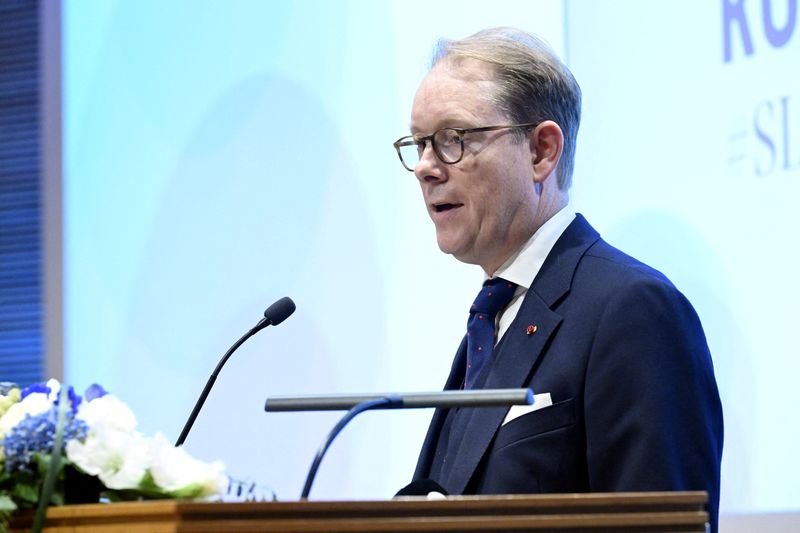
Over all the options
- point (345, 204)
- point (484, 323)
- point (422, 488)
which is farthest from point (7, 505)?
point (345, 204)

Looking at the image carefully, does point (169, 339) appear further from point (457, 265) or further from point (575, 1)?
point (575, 1)

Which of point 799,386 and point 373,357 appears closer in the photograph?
point 799,386

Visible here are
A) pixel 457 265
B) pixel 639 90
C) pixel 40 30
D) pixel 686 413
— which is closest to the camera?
pixel 686 413

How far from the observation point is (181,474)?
4.45 feet

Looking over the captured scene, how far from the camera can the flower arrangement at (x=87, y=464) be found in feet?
4.44

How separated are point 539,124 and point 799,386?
2.95 ft

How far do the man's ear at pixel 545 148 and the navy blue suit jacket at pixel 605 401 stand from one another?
295mm

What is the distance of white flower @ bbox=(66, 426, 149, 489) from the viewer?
1374 millimetres

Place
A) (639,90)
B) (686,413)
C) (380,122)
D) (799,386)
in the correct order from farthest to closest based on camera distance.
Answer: (380,122), (639,90), (799,386), (686,413)

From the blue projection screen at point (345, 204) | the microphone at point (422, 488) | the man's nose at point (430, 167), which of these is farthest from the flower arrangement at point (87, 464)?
the blue projection screen at point (345, 204)

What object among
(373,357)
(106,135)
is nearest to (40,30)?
(106,135)

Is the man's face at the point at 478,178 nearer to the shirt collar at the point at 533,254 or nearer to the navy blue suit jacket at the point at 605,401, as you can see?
the shirt collar at the point at 533,254

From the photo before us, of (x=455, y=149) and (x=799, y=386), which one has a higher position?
(x=455, y=149)

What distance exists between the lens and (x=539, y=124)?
95.3 inches
